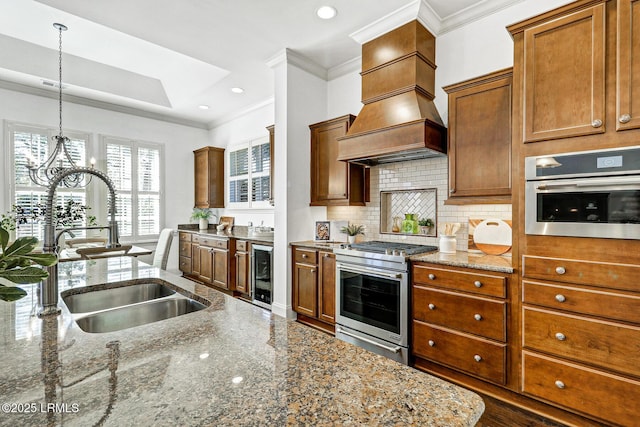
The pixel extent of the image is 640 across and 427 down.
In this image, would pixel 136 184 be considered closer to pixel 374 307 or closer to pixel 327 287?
pixel 327 287

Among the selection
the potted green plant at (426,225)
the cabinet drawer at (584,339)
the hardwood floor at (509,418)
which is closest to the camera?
the cabinet drawer at (584,339)

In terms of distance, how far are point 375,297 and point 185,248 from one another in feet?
13.6

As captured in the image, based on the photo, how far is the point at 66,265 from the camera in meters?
2.11

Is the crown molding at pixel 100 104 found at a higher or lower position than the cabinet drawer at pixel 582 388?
higher

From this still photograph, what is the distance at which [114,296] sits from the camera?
→ 1.70 m

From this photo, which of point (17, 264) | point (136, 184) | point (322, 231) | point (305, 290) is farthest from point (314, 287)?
point (136, 184)

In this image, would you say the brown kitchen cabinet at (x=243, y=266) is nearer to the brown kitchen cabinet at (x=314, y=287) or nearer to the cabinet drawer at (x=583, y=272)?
the brown kitchen cabinet at (x=314, y=287)

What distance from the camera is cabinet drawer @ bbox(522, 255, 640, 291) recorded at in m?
1.71

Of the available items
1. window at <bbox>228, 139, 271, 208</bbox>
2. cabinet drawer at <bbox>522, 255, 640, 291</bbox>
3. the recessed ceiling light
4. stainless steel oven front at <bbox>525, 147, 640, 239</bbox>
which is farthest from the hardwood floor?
window at <bbox>228, 139, 271, 208</bbox>

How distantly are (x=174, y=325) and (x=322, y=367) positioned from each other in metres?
0.57

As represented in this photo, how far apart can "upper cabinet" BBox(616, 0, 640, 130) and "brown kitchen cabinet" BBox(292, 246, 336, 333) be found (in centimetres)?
236

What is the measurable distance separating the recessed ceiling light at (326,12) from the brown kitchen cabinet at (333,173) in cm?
98

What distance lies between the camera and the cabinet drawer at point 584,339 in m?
1.69

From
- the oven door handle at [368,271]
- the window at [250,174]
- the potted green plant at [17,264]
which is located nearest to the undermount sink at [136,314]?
the potted green plant at [17,264]
